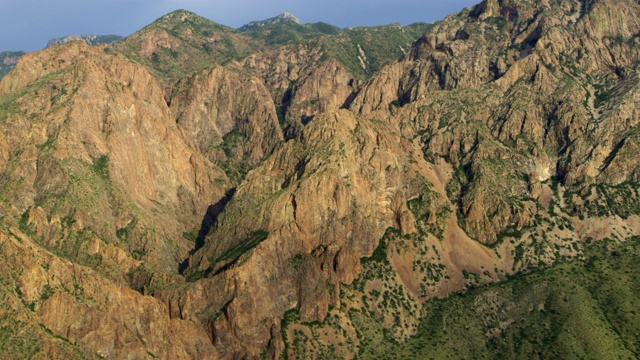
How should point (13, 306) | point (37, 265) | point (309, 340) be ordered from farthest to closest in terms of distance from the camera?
1. point (309, 340)
2. point (37, 265)
3. point (13, 306)

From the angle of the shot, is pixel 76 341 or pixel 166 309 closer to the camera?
pixel 76 341

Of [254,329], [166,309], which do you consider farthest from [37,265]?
[254,329]

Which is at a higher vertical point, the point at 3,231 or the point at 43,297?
the point at 3,231

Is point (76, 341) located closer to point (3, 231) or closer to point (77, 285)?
point (77, 285)

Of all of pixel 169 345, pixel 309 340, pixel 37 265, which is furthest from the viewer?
pixel 309 340

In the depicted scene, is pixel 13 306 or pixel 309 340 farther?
pixel 309 340

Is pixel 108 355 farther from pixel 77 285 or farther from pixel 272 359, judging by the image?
pixel 272 359

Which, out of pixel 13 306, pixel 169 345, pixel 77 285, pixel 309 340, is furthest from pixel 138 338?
pixel 309 340

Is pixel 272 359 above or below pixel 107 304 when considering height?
below

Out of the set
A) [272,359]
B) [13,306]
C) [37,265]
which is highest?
[37,265]
